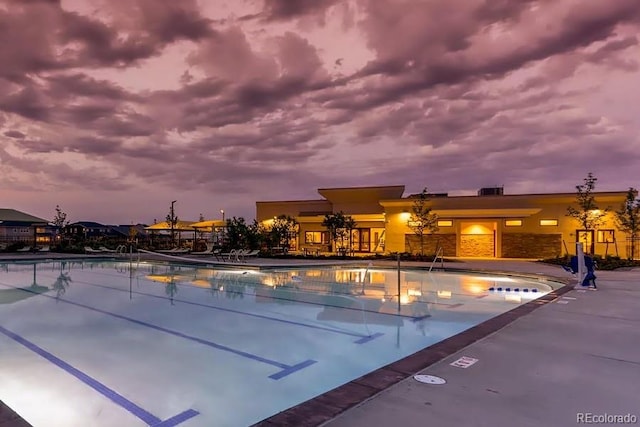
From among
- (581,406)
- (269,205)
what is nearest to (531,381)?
(581,406)

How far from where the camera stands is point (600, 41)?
14.0 m

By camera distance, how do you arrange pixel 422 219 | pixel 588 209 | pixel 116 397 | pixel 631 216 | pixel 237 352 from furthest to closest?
pixel 422 219 → pixel 588 209 → pixel 631 216 → pixel 237 352 → pixel 116 397

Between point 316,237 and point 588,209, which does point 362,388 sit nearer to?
point 588,209

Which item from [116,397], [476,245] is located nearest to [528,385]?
[116,397]

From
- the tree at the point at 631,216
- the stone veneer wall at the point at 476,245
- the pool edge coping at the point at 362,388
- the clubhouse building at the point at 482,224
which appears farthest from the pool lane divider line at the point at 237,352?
the tree at the point at 631,216

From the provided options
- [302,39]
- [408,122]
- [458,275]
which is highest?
[302,39]

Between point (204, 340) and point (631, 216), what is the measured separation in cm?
2109

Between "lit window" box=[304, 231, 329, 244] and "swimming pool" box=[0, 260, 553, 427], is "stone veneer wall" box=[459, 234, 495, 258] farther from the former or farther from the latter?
"swimming pool" box=[0, 260, 553, 427]

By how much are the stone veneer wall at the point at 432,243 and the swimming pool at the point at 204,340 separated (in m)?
10.2

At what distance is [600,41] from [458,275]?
9.41m

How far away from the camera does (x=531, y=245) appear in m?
21.7

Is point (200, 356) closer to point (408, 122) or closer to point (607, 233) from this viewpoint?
point (408, 122)

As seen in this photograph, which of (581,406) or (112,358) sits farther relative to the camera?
(112,358)

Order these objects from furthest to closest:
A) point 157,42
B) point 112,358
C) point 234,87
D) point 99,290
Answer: point 234,87
point 157,42
point 99,290
point 112,358
